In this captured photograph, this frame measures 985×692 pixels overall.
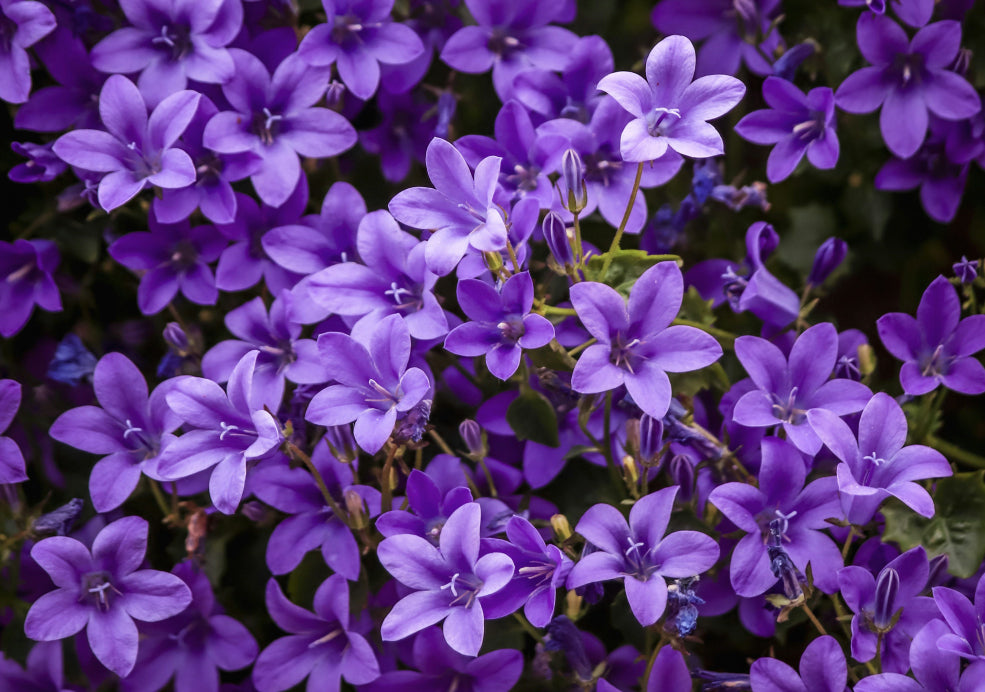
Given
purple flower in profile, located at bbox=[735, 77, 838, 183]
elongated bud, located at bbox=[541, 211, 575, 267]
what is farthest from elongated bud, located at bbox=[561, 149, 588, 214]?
purple flower in profile, located at bbox=[735, 77, 838, 183]

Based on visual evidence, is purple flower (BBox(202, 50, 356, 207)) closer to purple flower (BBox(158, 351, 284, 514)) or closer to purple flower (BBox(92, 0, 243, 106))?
purple flower (BBox(92, 0, 243, 106))

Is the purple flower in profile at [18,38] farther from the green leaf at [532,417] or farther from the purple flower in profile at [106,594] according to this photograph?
the green leaf at [532,417]

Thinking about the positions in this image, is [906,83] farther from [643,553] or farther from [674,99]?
[643,553]

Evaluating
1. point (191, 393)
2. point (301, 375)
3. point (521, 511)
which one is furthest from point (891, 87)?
point (191, 393)

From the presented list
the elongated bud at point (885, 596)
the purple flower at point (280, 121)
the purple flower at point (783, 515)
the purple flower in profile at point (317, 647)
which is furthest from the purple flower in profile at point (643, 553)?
the purple flower at point (280, 121)

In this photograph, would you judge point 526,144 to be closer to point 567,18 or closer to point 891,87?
point 567,18

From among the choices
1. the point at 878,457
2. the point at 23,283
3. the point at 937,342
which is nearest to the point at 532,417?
the point at 878,457
